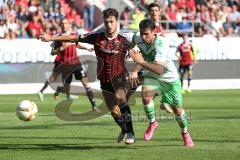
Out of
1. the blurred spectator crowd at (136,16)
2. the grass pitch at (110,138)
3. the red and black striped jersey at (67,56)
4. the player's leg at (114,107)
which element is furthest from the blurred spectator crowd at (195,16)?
the player's leg at (114,107)

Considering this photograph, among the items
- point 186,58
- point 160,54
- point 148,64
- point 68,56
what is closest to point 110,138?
point 160,54

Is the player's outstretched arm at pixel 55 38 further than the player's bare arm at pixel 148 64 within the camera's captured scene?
Yes

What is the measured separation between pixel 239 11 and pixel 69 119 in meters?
20.8

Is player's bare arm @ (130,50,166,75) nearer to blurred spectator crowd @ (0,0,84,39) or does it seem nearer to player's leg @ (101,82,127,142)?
player's leg @ (101,82,127,142)

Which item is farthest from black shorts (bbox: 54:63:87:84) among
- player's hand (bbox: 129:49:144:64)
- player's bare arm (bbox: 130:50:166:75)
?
player's hand (bbox: 129:49:144:64)

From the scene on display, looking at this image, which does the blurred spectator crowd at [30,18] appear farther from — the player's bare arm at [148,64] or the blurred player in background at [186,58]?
the player's bare arm at [148,64]

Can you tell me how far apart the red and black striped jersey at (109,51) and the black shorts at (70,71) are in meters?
8.39

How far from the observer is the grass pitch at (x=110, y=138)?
35.7ft

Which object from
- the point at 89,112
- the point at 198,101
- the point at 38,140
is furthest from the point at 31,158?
the point at 198,101

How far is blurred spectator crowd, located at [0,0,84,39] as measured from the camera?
3017 cm

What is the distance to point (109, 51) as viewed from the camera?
12.2 m

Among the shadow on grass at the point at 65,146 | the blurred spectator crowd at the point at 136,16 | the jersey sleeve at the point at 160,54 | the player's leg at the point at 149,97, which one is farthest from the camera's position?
the blurred spectator crowd at the point at 136,16

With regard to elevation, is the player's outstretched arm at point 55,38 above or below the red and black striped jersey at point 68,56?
above

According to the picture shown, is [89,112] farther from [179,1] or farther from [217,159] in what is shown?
[179,1]
